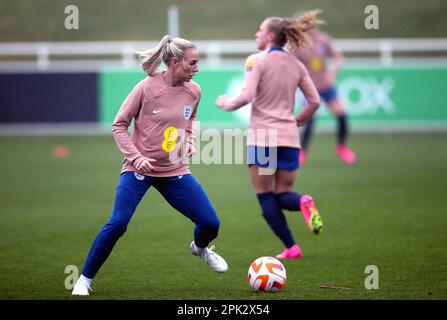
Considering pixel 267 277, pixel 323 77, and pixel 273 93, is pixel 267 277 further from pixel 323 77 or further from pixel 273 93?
pixel 323 77

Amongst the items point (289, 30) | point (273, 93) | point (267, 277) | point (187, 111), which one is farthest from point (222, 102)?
point (267, 277)

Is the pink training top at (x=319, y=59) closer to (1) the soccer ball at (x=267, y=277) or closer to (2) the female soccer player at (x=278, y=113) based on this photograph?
(2) the female soccer player at (x=278, y=113)

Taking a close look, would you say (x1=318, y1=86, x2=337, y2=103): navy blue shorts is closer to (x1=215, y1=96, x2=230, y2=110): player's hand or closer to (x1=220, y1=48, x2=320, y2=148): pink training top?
(x1=220, y1=48, x2=320, y2=148): pink training top

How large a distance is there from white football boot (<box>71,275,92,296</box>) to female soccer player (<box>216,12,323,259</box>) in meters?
2.32

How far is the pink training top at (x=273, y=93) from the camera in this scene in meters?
8.22

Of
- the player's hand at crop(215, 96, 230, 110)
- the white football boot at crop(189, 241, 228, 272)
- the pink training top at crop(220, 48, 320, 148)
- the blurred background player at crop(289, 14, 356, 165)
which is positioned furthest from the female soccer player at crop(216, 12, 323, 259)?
the blurred background player at crop(289, 14, 356, 165)

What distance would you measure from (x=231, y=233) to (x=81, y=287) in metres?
3.39

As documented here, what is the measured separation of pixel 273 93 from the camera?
8.26 metres

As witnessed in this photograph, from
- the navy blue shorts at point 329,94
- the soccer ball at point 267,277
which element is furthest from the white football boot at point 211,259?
the navy blue shorts at point 329,94

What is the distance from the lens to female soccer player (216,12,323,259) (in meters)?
8.23

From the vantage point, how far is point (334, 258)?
26.9 ft
